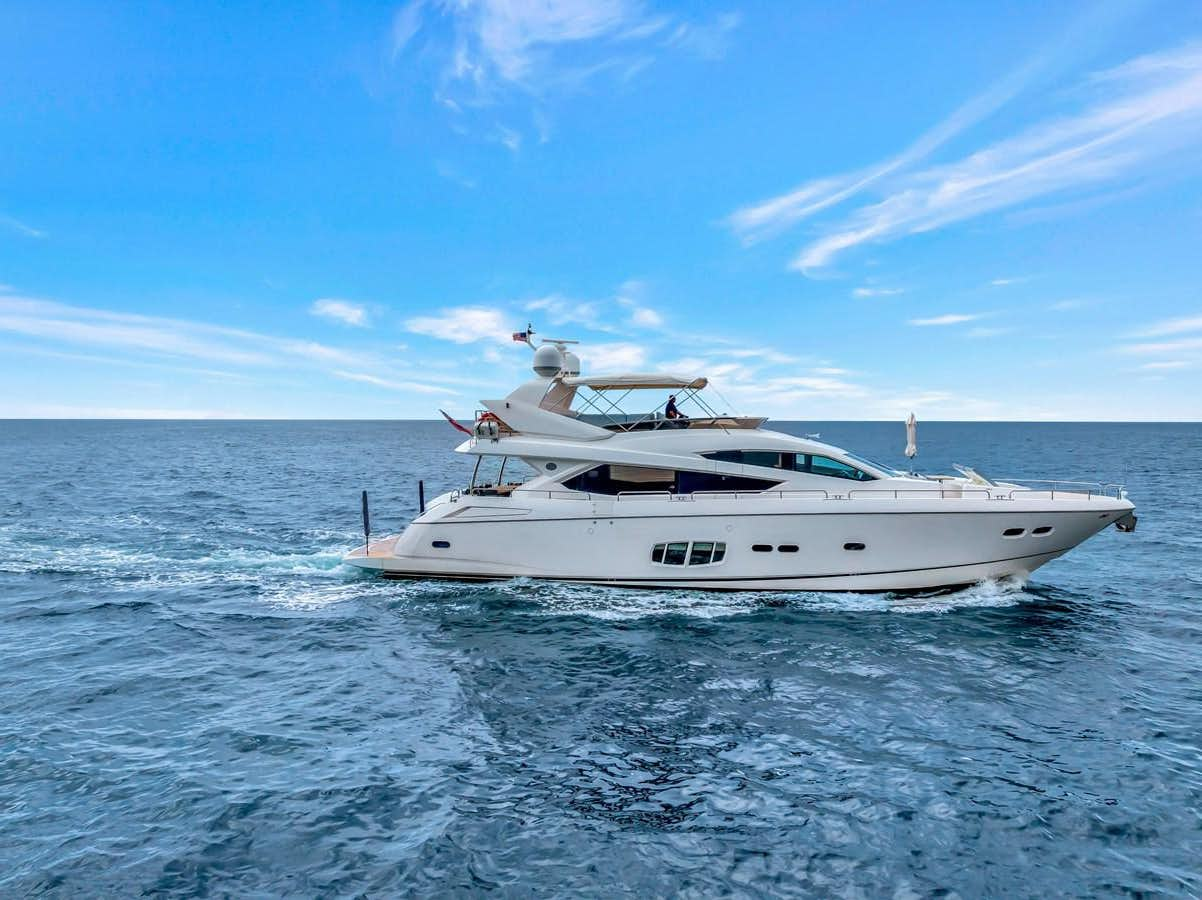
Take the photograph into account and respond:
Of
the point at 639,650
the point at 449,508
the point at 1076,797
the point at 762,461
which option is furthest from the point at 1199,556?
the point at 449,508

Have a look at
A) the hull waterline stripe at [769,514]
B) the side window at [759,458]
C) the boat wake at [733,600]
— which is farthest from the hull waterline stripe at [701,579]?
the side window at [759,458]

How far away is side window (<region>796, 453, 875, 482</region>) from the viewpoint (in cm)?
1583

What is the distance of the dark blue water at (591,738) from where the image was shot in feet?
22.0

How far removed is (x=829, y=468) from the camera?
1594 cm

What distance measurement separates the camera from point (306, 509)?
3078 cm

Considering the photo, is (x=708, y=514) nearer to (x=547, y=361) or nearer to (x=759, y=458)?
(x=759, y=458)

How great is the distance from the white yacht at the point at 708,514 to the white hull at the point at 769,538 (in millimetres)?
33

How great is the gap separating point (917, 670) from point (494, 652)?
7971 millimetres

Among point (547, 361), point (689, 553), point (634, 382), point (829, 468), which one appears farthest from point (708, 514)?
point (547, 361)

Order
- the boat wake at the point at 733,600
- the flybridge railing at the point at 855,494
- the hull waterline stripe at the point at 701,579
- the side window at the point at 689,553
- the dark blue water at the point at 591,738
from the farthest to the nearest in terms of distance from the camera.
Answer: the side window at the point at 689,553 → the hull waterline stripe at the point at 701,579 → the flybridge railing at the point at 855,494 → the boat wake at the point at 733,600 → the dark blue water at the point at 591,738

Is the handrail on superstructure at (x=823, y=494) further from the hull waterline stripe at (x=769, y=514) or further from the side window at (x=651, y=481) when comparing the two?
the hull waterline stripe at (x=769, y=514)

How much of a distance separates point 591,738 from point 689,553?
694cm

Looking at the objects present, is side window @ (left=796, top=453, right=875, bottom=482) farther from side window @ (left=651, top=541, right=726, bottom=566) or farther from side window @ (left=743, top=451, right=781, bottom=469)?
side window @ (left=651, top=541, right=726, bottom=566)

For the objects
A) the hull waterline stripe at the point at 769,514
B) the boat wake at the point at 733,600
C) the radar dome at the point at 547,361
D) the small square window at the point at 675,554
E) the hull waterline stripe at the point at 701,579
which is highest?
the radar dome at the point at 547,361
